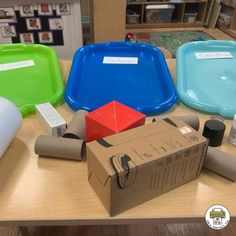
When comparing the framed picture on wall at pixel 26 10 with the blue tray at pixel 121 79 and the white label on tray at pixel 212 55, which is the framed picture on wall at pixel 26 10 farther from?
the white label on tray at pixel 212 55

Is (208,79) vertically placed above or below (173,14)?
above

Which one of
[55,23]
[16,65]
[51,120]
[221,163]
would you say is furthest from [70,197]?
[55,23]

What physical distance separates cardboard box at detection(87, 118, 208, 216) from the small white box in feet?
0.56

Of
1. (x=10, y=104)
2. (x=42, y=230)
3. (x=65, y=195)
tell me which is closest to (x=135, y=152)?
(x=65, y=195)

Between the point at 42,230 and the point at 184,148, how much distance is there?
0.92 metres

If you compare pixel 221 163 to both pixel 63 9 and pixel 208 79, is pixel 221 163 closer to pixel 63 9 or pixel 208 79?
pixel 208 79

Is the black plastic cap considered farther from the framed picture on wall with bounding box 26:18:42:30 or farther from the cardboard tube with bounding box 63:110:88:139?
the framed picture on wall with bounding box 26:18:42:30

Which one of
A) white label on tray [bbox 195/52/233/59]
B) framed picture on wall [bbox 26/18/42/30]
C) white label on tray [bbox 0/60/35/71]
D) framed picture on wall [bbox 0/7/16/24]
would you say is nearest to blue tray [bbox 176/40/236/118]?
white label on tray [bbox 195/52/233/59]

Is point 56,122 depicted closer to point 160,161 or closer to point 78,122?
point 78,122

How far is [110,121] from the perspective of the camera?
582mm

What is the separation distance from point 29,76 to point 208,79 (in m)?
0.61

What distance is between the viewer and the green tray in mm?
800

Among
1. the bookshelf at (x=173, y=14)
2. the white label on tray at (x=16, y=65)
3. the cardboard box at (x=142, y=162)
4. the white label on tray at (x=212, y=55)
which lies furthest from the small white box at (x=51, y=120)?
the bookshelf at (x=173, y=14)

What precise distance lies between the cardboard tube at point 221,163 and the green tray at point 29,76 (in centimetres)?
47
